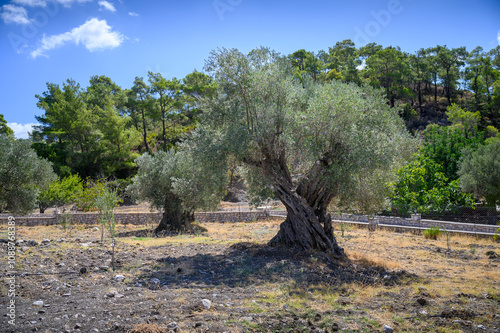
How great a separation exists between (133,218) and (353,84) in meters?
23.2

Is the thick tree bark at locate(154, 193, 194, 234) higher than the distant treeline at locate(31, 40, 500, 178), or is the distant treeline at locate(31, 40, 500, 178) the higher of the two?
the distant treeline at locate(31, 40, 500, 178)

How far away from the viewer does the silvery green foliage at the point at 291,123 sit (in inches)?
500

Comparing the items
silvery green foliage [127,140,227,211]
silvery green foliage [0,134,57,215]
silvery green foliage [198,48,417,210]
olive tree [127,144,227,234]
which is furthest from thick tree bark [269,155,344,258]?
silvery green foliage [0,134,57,215]

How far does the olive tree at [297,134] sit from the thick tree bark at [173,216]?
34.9 ft

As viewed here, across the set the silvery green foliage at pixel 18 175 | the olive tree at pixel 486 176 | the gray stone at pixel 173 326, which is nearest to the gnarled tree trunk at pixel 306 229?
the gray stone at pixel 173 326

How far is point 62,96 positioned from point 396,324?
54837 mm

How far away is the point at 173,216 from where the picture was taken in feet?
78.3

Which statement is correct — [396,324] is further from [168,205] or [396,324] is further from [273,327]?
[168,205]

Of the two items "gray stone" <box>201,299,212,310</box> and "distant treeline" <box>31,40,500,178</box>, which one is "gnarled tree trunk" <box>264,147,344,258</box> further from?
"distant treeline" <box>31,40,500,178</box>

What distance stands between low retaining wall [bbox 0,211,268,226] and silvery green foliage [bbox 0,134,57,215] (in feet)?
26.6

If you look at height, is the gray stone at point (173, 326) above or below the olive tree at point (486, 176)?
below

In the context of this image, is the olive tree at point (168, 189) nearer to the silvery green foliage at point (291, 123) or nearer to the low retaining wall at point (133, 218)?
the low retaining wall at point (133, 218)

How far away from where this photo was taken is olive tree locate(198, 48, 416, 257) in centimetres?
1277

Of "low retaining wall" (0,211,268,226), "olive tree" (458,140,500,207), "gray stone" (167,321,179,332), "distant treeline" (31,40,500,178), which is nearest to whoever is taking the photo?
"gray stone" (167,321,179,332)
